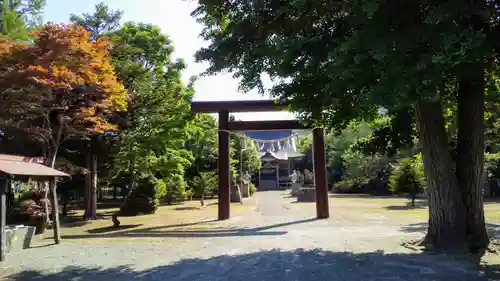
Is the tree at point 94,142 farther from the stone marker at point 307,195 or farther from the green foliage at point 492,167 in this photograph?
the green foliage at point 492,167

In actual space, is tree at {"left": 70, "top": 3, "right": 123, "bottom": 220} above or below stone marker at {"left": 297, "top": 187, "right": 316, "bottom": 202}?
above

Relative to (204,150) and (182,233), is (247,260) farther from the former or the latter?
(204,150)

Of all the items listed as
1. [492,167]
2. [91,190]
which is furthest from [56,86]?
[492,167]

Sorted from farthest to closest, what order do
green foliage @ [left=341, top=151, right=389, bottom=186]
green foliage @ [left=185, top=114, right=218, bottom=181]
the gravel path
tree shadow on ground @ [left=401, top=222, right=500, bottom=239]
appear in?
green foliage @ [left=341, top=151, right=389, bottom=186] → green foliage @ [left=185, top=114, right=218, bottom=181] → tree shadow on ground @ [left=401, top=222, right=500, bottom=239] → the gravel path

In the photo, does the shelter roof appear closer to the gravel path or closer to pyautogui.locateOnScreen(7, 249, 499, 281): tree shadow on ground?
the gravel path

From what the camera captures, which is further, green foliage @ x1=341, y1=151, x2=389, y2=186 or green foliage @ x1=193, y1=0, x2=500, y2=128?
green foliage @ x1=341, y1=151, x2=389, y2=186

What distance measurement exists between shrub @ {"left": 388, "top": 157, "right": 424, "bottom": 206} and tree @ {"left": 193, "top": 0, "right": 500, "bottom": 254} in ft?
32.1

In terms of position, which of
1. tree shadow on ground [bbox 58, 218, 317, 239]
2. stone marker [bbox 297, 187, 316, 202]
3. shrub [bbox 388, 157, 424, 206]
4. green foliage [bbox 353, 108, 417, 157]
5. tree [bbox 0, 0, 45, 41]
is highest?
tree [bbox 0, 0, 45, 41]

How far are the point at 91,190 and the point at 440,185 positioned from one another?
1355 centimetres

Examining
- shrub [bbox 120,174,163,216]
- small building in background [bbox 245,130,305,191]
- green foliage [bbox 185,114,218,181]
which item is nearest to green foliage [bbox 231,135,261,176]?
green foliage [bbox 185,114,218,181]

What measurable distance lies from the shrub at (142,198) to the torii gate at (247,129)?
507 centimetres

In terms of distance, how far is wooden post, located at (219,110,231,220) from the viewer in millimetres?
14430

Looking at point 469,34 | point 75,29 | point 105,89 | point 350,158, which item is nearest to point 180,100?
point 105,89

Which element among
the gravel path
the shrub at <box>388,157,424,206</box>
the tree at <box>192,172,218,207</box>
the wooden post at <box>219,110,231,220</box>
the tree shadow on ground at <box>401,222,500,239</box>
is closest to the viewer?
the gravel path
